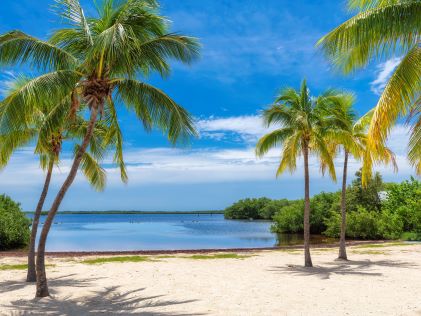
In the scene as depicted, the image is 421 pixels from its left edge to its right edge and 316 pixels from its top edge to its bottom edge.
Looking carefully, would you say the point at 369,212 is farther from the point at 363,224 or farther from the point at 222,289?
the point at 222,289

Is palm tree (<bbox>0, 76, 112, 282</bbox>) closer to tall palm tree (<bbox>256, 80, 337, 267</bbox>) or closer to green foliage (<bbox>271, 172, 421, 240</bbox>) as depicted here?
tall palm tree (<bbox>256, 80, 337, 267</bbox>)

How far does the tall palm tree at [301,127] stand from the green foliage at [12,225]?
21.2m

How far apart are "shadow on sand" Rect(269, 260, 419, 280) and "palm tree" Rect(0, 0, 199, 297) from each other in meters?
7.27

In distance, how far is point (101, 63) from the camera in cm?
941

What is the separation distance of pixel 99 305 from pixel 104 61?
566 centimetres

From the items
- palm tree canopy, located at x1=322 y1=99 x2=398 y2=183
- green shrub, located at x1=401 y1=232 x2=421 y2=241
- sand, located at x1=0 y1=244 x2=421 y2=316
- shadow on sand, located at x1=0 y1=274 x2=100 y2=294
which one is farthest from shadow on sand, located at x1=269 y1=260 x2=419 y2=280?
green shrub, located at x1=401 y1=232 x2=421 y2=241

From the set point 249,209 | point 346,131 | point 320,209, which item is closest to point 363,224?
point 320,209

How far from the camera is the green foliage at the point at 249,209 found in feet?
416

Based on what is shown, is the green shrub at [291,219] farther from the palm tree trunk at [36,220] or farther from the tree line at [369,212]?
the palm tree trunk at [36,220]

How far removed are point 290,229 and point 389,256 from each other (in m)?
33.8

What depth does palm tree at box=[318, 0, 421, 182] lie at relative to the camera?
347 inches

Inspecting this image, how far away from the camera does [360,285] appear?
12.0 m

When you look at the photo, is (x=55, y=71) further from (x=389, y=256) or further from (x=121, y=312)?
(x=389, y=256)

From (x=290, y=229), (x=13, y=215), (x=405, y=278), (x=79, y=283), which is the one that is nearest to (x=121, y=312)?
(x=79, y=283)
